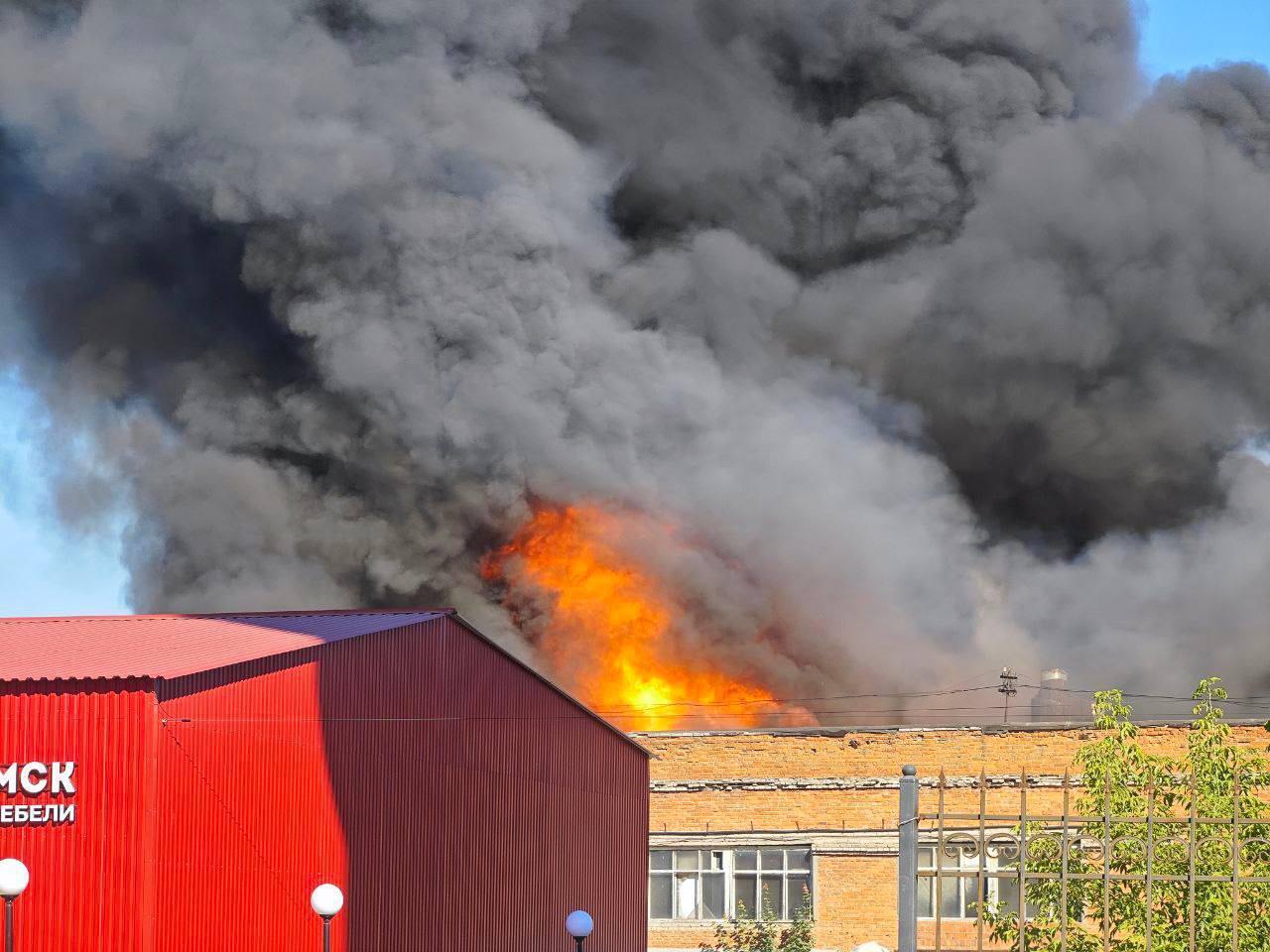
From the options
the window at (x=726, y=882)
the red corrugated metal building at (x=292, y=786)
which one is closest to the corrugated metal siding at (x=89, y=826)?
the red corrugated metal building at (x=292, y=786)

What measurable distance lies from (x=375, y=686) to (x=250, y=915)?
12.1 ft

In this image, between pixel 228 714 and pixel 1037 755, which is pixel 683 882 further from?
pixel 228 714

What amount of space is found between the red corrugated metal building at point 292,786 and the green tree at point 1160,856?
28.9ft

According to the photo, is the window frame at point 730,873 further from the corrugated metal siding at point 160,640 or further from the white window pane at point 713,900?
the corrugated metal siding at point 160,640

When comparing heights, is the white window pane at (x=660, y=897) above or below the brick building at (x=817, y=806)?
below

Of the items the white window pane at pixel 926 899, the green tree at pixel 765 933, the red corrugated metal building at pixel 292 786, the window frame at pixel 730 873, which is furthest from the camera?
the window frame at pixel 730 873

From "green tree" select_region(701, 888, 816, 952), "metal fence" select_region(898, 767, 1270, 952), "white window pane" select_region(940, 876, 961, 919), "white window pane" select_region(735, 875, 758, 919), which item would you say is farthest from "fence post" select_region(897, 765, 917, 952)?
"white window pane" select_region(735, 875, 758, 919)

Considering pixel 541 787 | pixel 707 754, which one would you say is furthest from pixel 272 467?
pixel 541 787

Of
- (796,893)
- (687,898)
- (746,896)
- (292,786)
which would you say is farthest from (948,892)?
(292,786)

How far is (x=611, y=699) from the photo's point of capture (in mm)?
41406

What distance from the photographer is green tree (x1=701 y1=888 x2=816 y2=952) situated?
111 feet

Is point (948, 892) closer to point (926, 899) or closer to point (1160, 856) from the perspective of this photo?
point (926, 899)

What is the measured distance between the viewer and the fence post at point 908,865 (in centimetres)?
1267

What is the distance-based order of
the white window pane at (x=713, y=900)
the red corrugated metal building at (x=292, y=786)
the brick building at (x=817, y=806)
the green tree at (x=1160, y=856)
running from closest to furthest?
the green tree at (x=1160, y=856), the red corrugated metal building at (x=292, y=786), the brick building at (x=817, y=806), the white window pane at (x=713, y=900)
